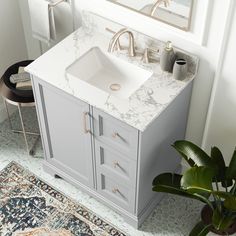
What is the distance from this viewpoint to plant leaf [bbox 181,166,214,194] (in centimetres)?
220

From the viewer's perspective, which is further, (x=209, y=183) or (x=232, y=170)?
(x=232, y=170)

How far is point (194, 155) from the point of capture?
2.47 metres

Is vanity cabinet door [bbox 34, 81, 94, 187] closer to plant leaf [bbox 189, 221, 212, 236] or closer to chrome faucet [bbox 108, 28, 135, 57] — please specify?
chrome faucet [bbox 108, 28, 135, 57]

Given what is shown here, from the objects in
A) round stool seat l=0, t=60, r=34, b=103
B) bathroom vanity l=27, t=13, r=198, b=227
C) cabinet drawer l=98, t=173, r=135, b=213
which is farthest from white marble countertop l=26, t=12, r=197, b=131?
cabinet drawer l=98, t=173, r=135, b=213

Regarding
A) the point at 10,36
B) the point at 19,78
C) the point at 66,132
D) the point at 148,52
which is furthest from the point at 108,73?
the point at 10,36

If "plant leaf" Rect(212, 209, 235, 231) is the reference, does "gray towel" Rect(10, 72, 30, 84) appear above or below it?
above

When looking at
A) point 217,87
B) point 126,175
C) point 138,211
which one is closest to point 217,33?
point 217,87

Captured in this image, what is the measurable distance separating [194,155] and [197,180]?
0.27m

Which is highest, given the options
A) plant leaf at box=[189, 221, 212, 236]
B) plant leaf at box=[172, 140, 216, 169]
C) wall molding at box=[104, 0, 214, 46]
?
wall molding at box=[104, 0, 214, 46]

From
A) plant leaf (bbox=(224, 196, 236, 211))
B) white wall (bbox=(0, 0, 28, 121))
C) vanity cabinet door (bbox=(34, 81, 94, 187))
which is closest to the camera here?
plant leaf (bbox=(224, 196, 236, 211))

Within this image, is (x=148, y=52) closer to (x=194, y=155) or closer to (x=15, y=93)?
(x=194, y=155)

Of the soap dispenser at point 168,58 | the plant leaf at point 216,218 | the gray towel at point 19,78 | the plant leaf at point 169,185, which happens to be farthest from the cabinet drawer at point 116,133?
the gray towel at point 19,78

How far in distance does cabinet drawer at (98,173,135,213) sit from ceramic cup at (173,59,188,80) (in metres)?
0.71

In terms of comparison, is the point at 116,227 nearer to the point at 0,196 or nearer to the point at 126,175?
Answer: the point at 126,175
